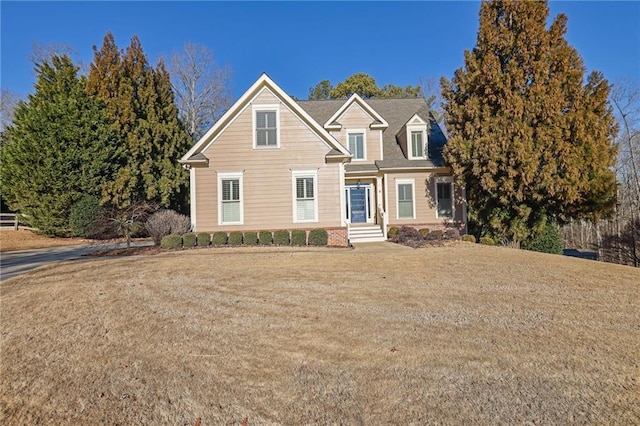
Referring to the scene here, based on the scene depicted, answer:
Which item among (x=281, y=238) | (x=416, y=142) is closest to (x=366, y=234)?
(x=281, y=238)

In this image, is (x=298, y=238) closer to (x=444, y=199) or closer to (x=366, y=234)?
(x=366, y=234)

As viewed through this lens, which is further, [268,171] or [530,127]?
[268,171]

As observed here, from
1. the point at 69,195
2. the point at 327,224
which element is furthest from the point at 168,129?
the point at 327,224

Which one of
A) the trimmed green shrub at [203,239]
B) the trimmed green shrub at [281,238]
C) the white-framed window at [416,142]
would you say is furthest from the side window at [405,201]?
the trimmed green shrub at [203,239]

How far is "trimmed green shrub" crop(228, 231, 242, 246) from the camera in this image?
13.3 m

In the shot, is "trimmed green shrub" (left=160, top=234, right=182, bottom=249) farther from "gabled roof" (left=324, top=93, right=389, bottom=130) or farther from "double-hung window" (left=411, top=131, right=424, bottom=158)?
"double-hung window" (left=411, top=131, right=424, bottom=158)

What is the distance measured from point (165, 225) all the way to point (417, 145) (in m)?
12.7

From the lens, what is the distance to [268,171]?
14.5 m

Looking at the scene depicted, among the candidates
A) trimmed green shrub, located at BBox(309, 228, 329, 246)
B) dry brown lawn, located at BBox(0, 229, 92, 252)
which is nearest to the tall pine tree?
dry brown lawn, located at BBox(0, 229, 92, 252)

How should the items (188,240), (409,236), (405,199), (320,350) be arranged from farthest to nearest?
(405,199), (409,236), (188,240), (320,350)

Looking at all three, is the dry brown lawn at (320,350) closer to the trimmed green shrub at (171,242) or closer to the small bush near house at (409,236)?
the trimmed green shrub at (171,242)

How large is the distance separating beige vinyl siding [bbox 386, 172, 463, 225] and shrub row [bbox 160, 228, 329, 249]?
509 cm

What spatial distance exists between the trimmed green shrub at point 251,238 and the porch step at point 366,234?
4509mm

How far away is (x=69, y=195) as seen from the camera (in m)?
18.6
